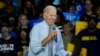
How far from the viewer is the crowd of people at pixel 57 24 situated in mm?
7242

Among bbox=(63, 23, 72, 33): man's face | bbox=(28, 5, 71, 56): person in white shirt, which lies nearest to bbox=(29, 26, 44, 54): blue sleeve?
bbox=(28, 5, 71, 56): person in white shirt

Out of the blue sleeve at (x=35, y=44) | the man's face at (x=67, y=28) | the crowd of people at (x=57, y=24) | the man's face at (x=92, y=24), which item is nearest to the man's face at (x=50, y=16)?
the blue sleeve at (x=35, y=44)

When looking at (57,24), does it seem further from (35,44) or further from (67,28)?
(35,44)

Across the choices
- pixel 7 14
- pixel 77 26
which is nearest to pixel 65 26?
pixel 77 26

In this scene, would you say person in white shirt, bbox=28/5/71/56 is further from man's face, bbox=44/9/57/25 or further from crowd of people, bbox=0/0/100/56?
crowd of people, bbox=0/0/100/56

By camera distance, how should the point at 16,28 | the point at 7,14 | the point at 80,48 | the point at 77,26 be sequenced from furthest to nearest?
the point at 7,14 < the point at 16,28 < the point at 77,26 < the point at 80,48

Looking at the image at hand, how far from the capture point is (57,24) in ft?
27.0

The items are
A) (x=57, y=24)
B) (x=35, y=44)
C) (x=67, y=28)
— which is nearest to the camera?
(x=35, y=44)

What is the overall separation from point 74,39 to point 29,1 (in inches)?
118

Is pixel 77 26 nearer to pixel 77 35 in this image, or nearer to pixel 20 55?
pixel 77 35

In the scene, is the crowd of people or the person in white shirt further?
the crowd of people

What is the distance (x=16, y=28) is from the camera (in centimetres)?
830

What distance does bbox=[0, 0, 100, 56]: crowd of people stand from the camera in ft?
23.8

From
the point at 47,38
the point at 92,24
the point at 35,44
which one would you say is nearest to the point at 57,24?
the point at 92,24
